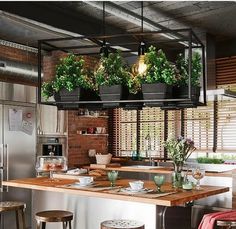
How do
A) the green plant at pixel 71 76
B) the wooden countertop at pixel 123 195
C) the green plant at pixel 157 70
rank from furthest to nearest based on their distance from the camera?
1. the green plant at pixel 71 76
2. the green plant at pixel 157 70
3. the wooden countertop at pixel 123 195

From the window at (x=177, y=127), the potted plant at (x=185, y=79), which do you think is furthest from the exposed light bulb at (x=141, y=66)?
the window at (x=177, y=127)

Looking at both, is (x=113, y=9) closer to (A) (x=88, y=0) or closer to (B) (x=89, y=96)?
(A) (x=88, y=0)

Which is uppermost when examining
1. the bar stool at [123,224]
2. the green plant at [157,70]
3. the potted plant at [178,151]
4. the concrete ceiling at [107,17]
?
the concrete ceiling at [107,17]

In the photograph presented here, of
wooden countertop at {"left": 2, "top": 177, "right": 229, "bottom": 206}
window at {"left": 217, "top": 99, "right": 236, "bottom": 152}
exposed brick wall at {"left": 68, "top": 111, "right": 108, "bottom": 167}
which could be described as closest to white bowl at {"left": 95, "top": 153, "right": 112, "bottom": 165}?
exposed brick wall at {"left": 68, "top": 111, "right": 108, "bottom": 167}

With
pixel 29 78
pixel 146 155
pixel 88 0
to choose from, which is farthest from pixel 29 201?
pixel 88 0

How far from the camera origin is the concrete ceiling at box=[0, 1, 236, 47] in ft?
15.4

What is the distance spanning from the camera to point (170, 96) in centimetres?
360

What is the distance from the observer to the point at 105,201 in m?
3.98

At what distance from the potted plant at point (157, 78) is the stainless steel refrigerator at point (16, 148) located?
2784 millimetres

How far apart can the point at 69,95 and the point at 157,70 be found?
0.92m

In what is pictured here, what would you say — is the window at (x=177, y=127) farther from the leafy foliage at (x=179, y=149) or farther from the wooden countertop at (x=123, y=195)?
the wooden countertop at (x=123, y=195)

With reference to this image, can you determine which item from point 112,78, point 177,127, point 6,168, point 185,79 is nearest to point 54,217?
point 112,78

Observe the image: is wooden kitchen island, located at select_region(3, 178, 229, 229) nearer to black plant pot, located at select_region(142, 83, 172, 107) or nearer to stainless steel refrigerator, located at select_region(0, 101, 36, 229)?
black plant pot, located at select_region(142, 83, 172, 107)

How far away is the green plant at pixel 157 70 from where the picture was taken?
11.5 feet
